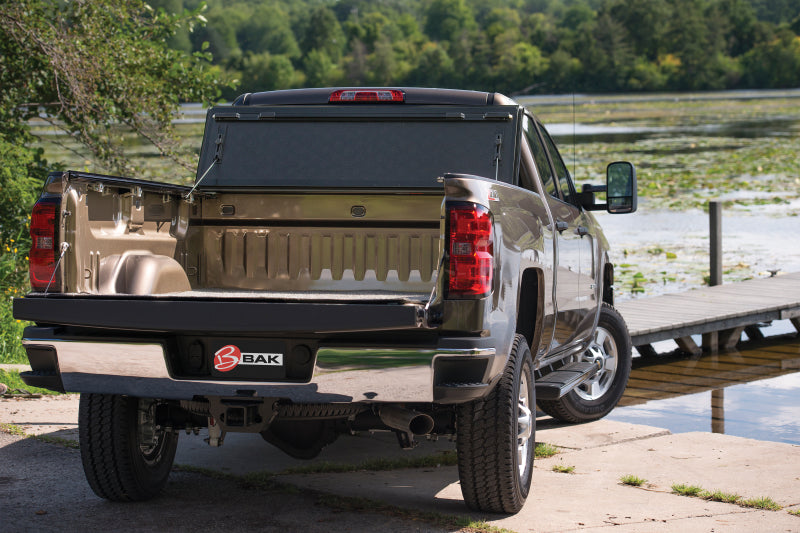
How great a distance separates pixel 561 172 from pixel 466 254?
2648 mm

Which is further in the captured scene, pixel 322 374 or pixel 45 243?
pixel 45 243

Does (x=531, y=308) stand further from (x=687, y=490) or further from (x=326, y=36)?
(x=326, y=36)

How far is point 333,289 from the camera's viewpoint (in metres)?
6.60

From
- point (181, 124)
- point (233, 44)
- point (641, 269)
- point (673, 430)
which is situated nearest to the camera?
point (673, 430)

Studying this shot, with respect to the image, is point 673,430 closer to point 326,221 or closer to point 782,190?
point 326,221

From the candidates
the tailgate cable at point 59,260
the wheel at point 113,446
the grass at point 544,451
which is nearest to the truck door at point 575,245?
the grass at point 544,451

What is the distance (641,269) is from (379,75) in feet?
232

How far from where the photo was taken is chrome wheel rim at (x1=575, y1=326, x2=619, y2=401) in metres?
7.83

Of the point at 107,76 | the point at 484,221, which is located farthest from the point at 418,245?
the point at 107,76

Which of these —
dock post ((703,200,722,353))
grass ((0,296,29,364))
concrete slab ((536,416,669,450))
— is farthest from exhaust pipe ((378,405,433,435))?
dock post ((703,200,722,353))

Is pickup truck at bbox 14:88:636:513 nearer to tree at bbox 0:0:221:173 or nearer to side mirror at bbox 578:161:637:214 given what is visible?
side mirror at bbox 578:161:637:214

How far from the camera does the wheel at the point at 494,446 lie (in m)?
5.17

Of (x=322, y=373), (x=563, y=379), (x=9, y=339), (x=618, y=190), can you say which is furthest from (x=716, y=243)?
(x=322, y=373)

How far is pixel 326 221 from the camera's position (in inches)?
259
